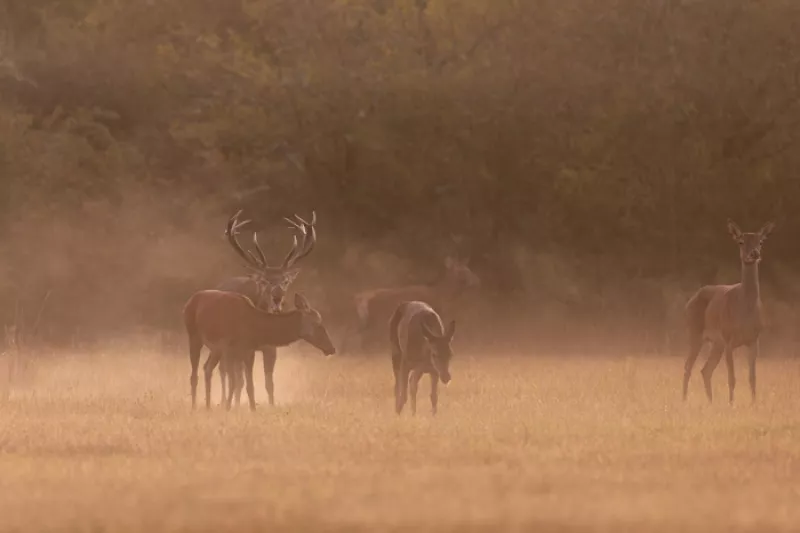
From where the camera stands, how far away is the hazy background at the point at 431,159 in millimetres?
31938

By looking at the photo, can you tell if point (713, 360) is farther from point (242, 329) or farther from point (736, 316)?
point (242, 329)

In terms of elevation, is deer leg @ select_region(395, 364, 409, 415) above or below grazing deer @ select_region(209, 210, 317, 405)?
below

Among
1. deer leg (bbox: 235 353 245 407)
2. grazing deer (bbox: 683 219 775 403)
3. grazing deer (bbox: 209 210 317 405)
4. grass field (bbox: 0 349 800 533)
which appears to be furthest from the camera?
grazing deer (bbox: 683 219 775 403)

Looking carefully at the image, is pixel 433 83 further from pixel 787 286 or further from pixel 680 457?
pixel 680 457

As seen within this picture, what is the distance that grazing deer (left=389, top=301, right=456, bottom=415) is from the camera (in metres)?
16.9

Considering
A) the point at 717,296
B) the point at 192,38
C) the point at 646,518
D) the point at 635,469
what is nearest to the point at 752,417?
the point at 717,296

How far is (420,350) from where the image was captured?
56.4ft

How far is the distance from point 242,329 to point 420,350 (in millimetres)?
2013

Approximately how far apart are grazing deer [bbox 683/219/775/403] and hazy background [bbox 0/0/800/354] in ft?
35.1

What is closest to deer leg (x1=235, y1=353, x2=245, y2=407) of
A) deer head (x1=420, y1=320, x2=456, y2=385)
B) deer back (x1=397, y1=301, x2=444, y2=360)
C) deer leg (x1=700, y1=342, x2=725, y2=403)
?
deer back (x1=397, y1=301, x2=444, y2=360)

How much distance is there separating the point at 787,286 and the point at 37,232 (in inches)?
516

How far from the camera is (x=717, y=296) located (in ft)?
64.2

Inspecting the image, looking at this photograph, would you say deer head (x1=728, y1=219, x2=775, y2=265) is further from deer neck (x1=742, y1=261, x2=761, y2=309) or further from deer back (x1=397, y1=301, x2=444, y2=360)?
deer back (x1=397, y1=301, x2=444, y2=360)

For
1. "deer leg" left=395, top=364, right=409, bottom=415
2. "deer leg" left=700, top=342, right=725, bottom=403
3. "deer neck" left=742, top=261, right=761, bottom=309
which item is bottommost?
"deer leg" left=395, top=364, right=409, bottom=415
